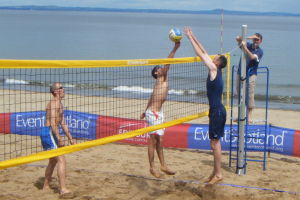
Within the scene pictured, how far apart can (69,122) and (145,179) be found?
10.6 feet

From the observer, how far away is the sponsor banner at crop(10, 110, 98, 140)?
8.68 metres

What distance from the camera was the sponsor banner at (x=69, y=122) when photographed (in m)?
8.68

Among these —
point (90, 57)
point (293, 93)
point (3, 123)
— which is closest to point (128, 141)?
point (3, 123)

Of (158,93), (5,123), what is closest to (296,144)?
(158,93)

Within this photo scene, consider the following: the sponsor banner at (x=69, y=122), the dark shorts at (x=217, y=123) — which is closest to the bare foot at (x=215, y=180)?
the dark shorts at (x=217, y=123)

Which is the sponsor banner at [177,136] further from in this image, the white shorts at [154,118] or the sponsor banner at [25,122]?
the sponsor banner at [25,122]

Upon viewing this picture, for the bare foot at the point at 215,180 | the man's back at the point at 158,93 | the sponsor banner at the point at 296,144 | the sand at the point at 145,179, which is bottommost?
the sand at the point at 145,179

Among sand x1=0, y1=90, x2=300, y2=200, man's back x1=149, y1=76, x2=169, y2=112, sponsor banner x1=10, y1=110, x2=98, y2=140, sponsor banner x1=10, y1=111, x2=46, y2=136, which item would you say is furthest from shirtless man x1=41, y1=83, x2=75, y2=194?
sponsor banner x1=10, y1=111, x2=46, y2=136

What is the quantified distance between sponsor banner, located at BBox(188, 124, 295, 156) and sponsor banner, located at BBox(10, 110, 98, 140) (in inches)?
100

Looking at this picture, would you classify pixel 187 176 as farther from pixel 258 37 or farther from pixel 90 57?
pixel 90 57

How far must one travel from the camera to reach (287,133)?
7539mm

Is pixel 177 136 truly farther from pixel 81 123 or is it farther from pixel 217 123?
pixel 217 123

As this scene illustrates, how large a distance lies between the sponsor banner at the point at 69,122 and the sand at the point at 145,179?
2.36ft

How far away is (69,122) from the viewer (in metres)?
8.81
